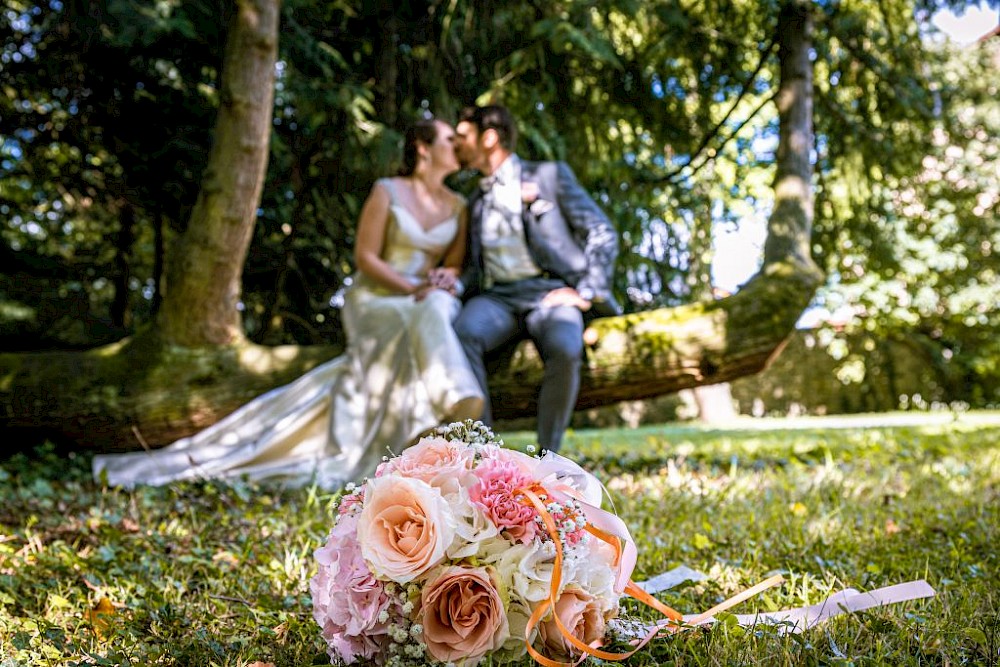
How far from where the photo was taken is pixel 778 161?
589 centimetres

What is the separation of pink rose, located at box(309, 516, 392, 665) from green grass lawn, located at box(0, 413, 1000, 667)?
0.72 ft

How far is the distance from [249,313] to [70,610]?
20.0ft

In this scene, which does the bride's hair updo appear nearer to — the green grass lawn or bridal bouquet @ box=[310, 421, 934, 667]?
the green grass lawn

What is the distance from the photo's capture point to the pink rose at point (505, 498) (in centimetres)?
152

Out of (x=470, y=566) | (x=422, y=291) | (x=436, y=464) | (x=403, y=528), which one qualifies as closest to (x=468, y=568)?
(x=470, y=566)

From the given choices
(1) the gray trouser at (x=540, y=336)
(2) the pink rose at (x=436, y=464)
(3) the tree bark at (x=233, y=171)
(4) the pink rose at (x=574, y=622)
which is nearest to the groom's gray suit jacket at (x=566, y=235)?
(1) the gray trouser at (x=540, y=336)

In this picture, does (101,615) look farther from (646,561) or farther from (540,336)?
(540,336)

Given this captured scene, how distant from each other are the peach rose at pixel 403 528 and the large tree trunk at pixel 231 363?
321cm

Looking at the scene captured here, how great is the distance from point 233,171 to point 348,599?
3800 mm

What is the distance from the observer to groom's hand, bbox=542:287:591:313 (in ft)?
14.5

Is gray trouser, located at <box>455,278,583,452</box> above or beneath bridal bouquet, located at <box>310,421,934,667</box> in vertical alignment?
above

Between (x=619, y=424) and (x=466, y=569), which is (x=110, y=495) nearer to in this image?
(x=466, y=569)

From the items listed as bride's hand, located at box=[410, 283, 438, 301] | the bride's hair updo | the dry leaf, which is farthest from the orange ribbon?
the bride's hair updo

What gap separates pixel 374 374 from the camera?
4.64 meters
